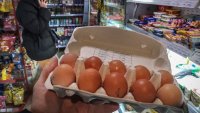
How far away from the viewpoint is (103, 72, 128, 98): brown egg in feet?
3.44

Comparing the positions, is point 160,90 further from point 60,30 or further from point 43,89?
point 60,30

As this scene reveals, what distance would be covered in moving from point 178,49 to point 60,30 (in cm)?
561

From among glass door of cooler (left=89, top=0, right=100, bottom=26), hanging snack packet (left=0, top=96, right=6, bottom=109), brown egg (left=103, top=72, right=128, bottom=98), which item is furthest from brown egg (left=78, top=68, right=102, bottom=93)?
glass door of cooler (left=89, top=0, right=100, bottom=26)


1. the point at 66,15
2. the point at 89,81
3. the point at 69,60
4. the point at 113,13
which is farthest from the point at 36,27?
the point at 66,15

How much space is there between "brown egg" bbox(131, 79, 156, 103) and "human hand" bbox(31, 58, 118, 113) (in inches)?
6.7

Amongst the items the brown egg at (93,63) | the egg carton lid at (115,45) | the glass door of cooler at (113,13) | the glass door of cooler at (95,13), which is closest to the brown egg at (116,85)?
the brown egg at (93,63)

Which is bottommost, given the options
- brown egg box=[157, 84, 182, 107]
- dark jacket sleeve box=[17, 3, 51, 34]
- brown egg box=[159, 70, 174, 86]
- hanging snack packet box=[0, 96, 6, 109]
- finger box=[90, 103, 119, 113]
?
hanging snack packet box=[0, 96, 6, 109]

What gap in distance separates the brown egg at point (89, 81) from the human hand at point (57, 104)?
5.1 inches

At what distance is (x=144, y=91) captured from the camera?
39.9 inches

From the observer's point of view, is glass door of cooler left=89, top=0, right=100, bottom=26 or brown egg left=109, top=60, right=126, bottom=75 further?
glass door of cooler left=89, top=0, right=100, bottom=26

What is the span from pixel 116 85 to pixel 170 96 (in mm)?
229

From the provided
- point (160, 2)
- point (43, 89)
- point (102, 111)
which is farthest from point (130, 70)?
point (160, 2)

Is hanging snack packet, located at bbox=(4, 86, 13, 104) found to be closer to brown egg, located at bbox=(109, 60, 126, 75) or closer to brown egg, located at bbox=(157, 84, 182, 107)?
brown egg, located at bbox=(109, 60, 126, 75)

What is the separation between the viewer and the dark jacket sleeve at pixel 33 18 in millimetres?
2928
